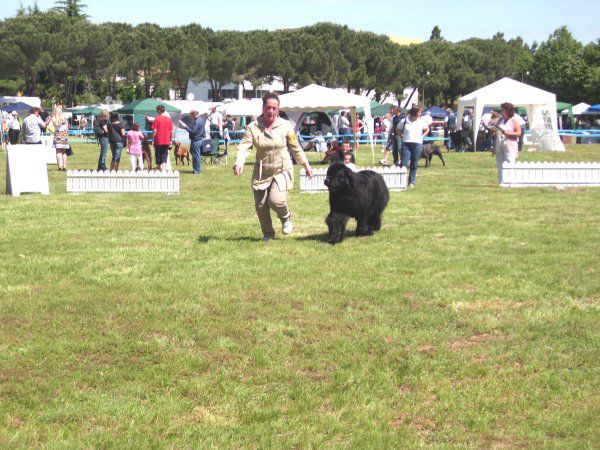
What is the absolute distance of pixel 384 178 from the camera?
1766 centimetres

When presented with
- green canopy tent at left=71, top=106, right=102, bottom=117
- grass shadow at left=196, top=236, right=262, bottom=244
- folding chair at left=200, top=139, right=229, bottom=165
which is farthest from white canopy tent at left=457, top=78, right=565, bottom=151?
green canopy tent at left=71, top=106, right=102, bottom=117

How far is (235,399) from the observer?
5.30 meters

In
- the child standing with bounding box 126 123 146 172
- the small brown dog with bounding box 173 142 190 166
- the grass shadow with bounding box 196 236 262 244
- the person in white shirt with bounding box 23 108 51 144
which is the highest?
the person in white shirt with bounding box 23 108 51 144

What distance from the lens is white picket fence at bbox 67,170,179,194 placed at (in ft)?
57.4

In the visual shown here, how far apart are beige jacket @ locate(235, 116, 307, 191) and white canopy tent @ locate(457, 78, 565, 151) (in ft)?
73.0

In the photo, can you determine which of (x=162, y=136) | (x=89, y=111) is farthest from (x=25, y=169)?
(x=89, y=111)

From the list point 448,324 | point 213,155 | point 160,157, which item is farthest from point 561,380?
point 213,155

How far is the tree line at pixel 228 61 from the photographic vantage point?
227 ft

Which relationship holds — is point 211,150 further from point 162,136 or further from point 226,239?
point 226,239

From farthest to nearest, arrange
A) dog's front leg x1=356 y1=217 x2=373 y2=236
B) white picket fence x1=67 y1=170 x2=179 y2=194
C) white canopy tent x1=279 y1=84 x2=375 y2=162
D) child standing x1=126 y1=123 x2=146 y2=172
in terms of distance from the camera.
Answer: white canopy tent x1=279 y1=84 x2=375 y2=162, child standing x1=126 y1=123 x2=146 y2=172, white picket fence x1=67 y1=170 x2=179 y2=194, dog's front leg x1=356 y1=217 x2=373 y2=236

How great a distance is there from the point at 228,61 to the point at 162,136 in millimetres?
61095

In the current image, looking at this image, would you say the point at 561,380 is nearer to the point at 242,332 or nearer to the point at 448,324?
the point at 448,324

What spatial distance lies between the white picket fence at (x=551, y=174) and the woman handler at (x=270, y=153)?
29.0 ft

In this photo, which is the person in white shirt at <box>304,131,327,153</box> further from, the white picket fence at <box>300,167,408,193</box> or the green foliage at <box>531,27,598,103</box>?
the green foliage at <box>531,27,598,103</box>
